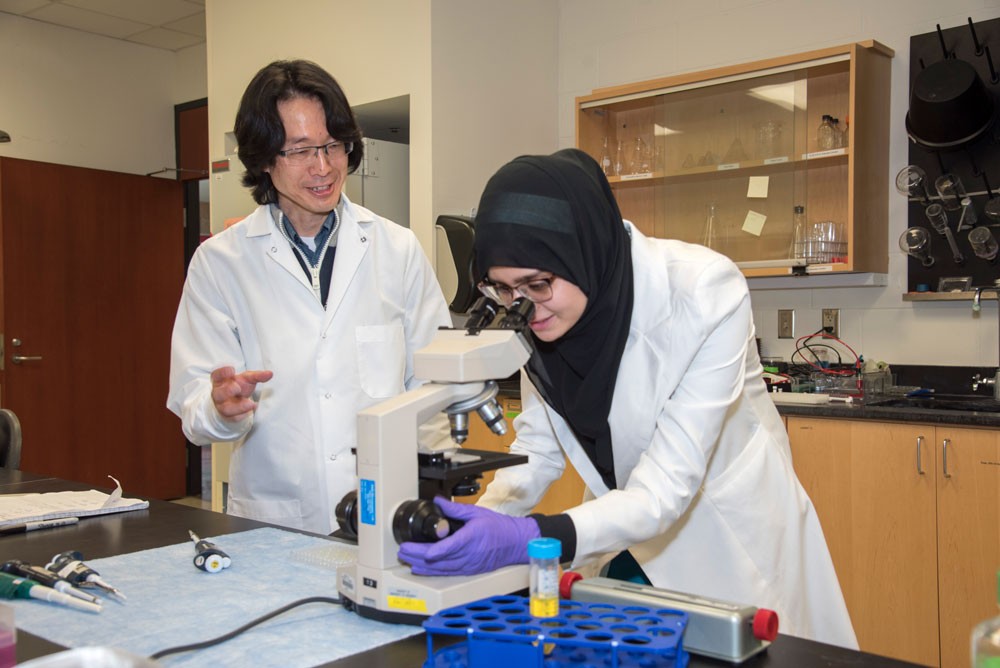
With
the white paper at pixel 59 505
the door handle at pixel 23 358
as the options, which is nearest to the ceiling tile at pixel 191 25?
the door handle at pixel 23 358

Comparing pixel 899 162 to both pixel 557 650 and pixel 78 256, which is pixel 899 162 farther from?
pixel 78 256

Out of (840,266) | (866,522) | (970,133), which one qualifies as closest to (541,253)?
(866,522)

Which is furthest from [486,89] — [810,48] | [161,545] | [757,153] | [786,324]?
[161,545]

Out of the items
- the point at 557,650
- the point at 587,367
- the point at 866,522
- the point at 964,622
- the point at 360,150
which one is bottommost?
the point at 964,622

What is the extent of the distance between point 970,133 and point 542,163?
2.26 metres

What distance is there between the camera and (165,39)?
221 inches

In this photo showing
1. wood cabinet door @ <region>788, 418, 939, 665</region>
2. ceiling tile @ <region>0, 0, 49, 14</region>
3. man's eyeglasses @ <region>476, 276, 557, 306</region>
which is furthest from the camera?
ceiling tile @ <region>0, 0, 49, 14</region>

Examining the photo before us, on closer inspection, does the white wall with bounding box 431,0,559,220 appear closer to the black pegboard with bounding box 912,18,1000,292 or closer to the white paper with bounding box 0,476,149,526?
the black pegboard with bounding box 912,18,1000,292

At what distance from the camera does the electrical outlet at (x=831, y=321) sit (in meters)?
3.34

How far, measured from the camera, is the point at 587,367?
1435 mm

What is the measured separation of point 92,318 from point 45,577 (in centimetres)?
466

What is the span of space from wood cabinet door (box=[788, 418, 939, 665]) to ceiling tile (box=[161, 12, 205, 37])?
14.0ft

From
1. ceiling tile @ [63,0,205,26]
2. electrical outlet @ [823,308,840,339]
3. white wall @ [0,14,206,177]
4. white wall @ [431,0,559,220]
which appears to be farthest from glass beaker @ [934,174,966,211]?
white wall @ [0,14,206,177]

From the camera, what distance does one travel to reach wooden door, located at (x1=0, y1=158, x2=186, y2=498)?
200 inches
